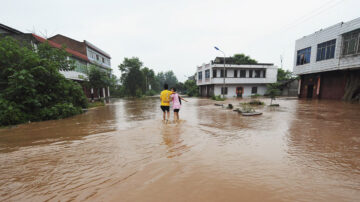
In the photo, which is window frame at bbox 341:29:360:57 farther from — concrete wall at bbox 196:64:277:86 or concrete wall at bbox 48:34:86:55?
concrete wall at bbox 48:34:86:55

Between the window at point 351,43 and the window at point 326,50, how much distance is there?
89 centimetres

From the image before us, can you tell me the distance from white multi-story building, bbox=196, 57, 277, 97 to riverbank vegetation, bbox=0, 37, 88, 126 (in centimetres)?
2256

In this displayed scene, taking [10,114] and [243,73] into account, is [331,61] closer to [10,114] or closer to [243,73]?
[243,73]

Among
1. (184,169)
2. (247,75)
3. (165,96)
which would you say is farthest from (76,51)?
(247,75)

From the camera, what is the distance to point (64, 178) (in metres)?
2.56

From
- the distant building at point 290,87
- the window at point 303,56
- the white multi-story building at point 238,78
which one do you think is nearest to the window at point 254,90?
the white multi-story building at point 238,78

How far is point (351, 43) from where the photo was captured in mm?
13914

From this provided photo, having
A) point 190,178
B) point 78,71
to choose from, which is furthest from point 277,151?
point 78,71

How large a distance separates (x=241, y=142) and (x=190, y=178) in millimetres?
2390

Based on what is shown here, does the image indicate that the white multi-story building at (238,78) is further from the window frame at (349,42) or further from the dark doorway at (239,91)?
the window frame at (349,42)

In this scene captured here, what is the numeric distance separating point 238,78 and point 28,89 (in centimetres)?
2800

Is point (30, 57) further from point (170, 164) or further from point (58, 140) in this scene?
point (170, 164)

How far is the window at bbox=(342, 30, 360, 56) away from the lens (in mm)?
13470

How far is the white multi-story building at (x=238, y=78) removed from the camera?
2747 centimetres
